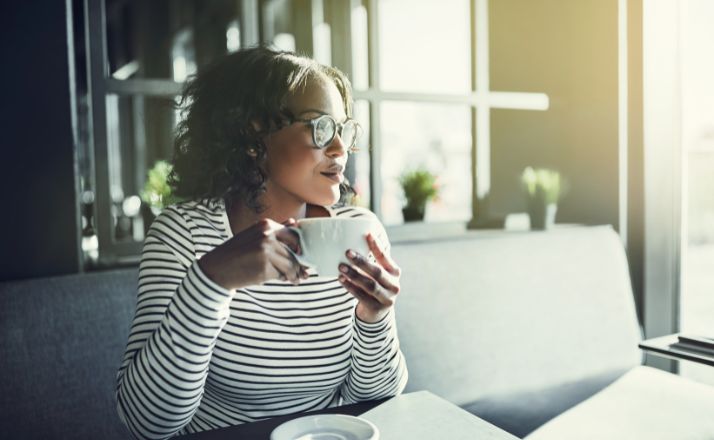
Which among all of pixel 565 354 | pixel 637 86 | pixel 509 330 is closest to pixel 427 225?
pixel 509 330

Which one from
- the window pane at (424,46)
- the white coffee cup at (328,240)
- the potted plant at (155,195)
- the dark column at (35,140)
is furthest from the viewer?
the window pane at (424,46)

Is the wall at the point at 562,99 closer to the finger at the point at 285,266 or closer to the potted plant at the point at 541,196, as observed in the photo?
the potted plant at the point at 541,196

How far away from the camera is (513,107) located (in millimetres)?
2697

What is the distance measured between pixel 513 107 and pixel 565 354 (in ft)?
3.90

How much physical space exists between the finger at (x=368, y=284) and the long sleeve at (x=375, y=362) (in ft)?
0.47

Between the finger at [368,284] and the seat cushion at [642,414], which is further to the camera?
the seat cushion at [642,414]

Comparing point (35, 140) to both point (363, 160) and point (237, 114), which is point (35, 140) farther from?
point (363, 160)

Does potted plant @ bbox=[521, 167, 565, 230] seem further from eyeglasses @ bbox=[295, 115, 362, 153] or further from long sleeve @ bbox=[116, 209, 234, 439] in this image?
long sleeve @ bbox=[116, 209, 234, 439]

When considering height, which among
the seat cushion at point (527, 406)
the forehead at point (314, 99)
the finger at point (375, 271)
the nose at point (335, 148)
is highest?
the forehead at point (314, 99)

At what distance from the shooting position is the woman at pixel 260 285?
89cm

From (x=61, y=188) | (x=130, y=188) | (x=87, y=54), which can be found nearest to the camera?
(x=61, y=188)

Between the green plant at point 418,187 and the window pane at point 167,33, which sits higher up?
the window pane at point 167,33

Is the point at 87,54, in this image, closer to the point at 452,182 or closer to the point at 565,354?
the point at 452,182

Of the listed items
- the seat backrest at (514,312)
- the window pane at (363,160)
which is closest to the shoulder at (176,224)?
the seat backrest at (514,312)
